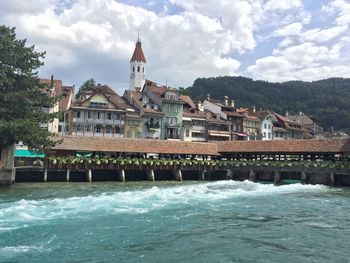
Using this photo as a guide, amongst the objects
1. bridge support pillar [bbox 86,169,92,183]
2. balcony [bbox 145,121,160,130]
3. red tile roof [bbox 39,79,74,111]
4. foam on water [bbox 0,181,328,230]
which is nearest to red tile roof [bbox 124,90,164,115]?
balcony [bbox 145,121,160,130]

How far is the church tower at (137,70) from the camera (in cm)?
8094

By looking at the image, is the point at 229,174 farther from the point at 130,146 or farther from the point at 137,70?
the point at 137,70

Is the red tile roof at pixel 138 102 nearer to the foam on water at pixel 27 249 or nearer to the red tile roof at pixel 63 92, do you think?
the red tile roof at pixel 63 92

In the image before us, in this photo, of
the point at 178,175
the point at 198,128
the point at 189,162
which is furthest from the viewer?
the point at 198,128

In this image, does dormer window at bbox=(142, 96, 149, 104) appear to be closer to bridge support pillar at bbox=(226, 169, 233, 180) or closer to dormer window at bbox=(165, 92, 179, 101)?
dormer window at bbox=(165, 92, 179, 101)

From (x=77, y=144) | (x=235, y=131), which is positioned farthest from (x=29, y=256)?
(x=235, y=131)

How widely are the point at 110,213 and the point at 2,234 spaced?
5.66 metres

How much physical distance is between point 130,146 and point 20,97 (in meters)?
13.5

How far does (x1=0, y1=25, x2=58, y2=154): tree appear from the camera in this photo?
32.3m

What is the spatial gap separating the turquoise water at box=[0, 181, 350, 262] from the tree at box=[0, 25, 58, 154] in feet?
21.5

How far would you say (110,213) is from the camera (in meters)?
19.9

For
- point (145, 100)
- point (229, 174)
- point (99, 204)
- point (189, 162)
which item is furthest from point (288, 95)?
point (99, 204)

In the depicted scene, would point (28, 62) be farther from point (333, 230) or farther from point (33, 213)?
point (333, 230)

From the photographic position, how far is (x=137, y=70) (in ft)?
267
